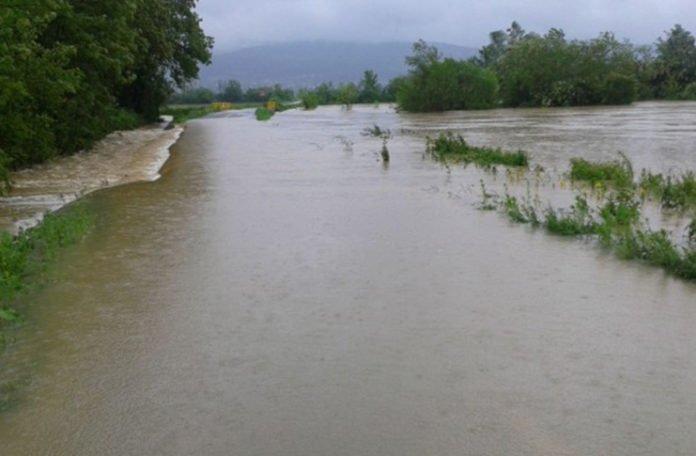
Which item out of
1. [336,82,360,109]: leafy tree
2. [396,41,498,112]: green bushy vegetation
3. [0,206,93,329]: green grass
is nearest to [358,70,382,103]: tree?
[336,82,360,109]: leafy tree

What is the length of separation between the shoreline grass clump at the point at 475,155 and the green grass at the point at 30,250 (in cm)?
1002

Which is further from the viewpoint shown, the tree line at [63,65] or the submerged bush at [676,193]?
the tree line at [63,65]

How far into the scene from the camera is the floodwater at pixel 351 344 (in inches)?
191

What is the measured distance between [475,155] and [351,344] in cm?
1472

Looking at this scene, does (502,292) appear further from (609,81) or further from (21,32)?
(609,81)

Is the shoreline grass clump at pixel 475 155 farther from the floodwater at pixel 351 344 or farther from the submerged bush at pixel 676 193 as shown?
the floodwater at pixel 351 344

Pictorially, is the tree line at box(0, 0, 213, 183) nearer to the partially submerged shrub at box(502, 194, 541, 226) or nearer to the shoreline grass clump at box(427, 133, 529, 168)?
the partially submerged shrub at box(502, 194, 541, 226)

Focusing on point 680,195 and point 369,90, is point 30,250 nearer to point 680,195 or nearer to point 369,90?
point 680,195

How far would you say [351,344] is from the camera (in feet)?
20.9

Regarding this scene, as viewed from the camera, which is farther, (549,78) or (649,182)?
(549,78)

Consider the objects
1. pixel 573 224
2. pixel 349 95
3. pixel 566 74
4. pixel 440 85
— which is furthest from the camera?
pixel 349 95

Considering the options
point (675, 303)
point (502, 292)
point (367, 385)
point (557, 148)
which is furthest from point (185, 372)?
point (557, 148)

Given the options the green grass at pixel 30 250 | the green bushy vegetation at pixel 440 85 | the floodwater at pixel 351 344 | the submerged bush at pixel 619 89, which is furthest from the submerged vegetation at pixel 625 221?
the submerged bush at pixel 619 89

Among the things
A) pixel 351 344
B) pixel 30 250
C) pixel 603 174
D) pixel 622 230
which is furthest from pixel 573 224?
pixel 30 250
